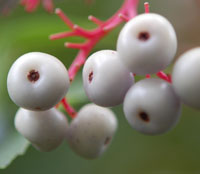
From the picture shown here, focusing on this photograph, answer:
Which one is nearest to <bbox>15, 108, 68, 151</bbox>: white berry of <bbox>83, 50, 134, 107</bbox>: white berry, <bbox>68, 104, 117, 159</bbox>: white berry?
<bbox>68, 104, 117, 159</bbox>: white berry

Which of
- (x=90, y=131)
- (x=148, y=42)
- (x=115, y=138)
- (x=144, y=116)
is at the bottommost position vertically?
(x=115, y=138)

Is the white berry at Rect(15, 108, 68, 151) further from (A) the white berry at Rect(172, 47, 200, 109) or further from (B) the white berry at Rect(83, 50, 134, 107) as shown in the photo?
(A) the white berry at Rect(172, 47, 200, 109)

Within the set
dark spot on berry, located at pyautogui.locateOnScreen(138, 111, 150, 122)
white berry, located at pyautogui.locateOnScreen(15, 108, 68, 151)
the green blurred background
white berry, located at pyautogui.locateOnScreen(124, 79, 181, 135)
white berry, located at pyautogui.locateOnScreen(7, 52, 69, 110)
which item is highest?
white berry, located at pyautogui.locateOnScreen(7, 52, 69, 110)

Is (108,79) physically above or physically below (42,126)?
above

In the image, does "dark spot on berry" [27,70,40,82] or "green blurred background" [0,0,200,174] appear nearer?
"dark spot on berry" [27,70,40,82]

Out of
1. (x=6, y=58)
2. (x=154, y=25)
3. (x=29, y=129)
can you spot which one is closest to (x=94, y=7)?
(x=6, y=58)

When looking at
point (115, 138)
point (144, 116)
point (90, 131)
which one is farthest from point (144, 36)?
point (115, 138)

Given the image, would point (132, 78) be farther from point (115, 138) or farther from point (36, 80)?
point (115, 138)
